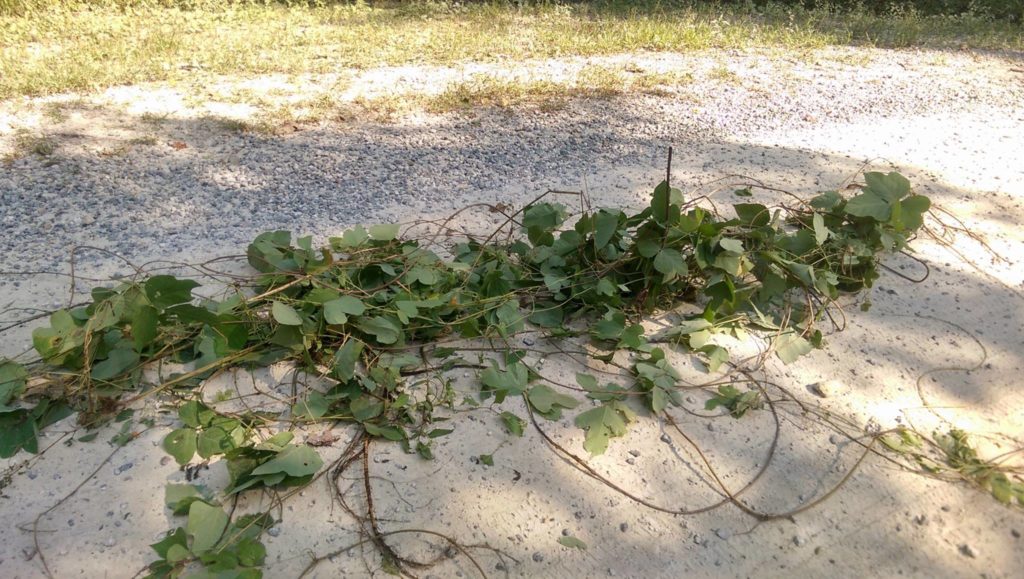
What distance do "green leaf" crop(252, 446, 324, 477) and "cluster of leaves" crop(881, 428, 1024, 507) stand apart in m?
1.80

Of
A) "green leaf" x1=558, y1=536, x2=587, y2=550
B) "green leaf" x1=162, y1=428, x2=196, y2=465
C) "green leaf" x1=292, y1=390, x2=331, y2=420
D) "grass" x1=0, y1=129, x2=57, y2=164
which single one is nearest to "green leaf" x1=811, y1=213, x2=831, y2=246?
"green leaf" x1=558, y1=536, x2=587, y2=550

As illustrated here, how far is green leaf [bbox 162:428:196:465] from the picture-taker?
2067 millimetres

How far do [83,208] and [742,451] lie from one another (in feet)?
10.8

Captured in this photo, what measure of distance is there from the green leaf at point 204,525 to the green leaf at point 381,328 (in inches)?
30.5

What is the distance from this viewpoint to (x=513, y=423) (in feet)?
7.54

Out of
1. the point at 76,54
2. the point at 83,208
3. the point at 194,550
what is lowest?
the point at 194,550

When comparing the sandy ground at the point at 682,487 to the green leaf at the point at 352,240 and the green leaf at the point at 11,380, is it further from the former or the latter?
the green leaf at the point at 352,240

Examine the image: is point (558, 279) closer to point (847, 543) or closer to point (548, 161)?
point (847, 543)

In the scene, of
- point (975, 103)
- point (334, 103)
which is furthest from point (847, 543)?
point (975, 103)

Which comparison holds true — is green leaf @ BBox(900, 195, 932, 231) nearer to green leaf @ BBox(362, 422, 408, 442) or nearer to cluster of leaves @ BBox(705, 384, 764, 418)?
cluster of leaves @ BBox(705, 384, 764, 418)

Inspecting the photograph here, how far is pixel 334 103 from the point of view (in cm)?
504

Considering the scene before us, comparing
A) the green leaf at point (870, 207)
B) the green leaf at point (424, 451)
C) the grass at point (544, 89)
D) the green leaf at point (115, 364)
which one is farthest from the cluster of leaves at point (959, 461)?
the grass at point (544, 89)

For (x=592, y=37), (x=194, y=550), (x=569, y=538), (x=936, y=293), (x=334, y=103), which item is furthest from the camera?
(x=592, y=37)

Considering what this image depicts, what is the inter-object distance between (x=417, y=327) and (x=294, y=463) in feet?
2.36
